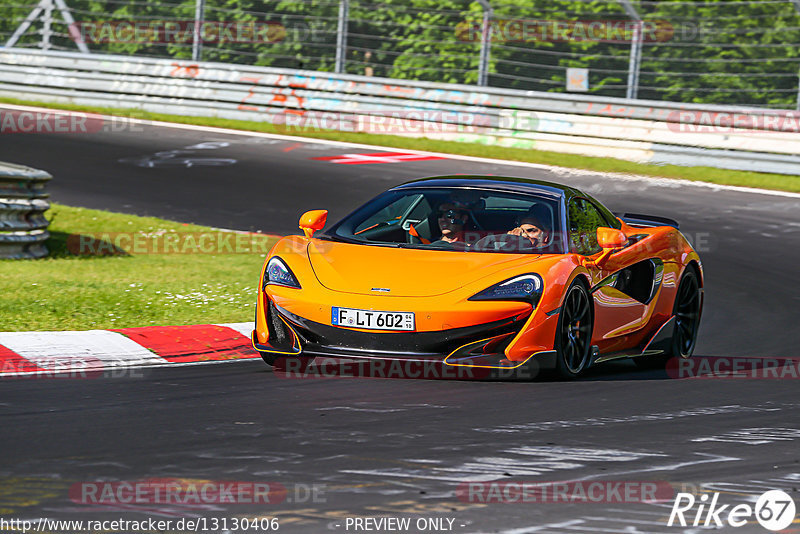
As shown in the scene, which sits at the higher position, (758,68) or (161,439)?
(758,68)

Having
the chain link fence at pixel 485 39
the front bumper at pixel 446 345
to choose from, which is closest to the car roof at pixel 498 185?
the front bumper at pixel 446 345

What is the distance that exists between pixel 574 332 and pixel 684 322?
6.26 feet

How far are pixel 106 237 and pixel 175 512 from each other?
31.2ft

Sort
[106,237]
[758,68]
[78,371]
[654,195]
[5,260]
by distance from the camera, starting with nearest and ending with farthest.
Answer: [78,371] < [5,260] < [106,237] < [654,195] < [758,68]

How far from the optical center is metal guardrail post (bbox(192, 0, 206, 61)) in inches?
899

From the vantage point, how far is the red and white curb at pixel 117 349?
797cm

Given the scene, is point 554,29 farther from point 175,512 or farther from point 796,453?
point 175,512

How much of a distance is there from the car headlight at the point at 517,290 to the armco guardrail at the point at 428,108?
11654 millimetres

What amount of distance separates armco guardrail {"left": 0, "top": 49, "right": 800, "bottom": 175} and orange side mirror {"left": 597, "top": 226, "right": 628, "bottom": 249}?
34.6 feet

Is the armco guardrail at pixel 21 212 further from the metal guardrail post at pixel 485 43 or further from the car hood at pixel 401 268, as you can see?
the metal guardrail post at pixel 485 43

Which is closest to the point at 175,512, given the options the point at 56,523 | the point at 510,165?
the point at 56,523

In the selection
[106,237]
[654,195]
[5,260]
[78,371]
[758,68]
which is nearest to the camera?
[78,371]

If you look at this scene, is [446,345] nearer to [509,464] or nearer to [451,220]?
[451,220]

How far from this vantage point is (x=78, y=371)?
785 centimetres
